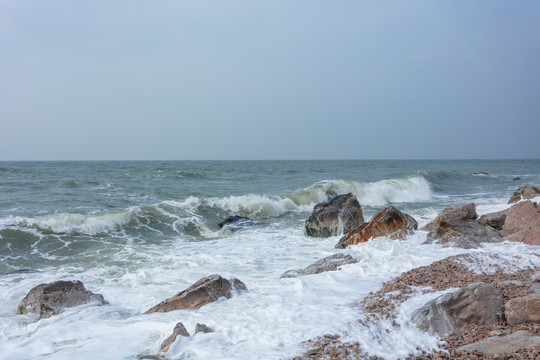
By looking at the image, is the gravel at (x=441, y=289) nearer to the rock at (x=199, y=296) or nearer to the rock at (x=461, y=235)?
the rock at (x=461, y=235)

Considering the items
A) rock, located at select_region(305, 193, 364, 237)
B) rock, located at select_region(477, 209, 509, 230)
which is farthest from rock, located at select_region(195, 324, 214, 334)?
rock, located at select_region(477, 209, 509, 230)

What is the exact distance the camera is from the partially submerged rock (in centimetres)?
380

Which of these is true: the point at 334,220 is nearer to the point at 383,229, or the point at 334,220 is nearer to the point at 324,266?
the point at 383,229

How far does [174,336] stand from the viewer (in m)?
4.02

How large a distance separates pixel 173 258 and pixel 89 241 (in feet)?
12.8

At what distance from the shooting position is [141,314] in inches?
206

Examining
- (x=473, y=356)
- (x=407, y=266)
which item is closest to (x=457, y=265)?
(x=407, y=266)

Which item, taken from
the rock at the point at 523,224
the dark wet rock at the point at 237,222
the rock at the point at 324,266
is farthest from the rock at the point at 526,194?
the rock at the point at 324,266

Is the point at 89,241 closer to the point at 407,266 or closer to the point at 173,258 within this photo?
the point at 173,258

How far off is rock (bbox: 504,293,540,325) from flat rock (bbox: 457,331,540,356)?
38 cm

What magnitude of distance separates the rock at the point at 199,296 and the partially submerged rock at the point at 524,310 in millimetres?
3383

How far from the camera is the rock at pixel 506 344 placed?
3.25 meters

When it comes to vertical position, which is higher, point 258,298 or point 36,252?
point 258,298

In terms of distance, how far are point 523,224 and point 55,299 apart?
9204mm
